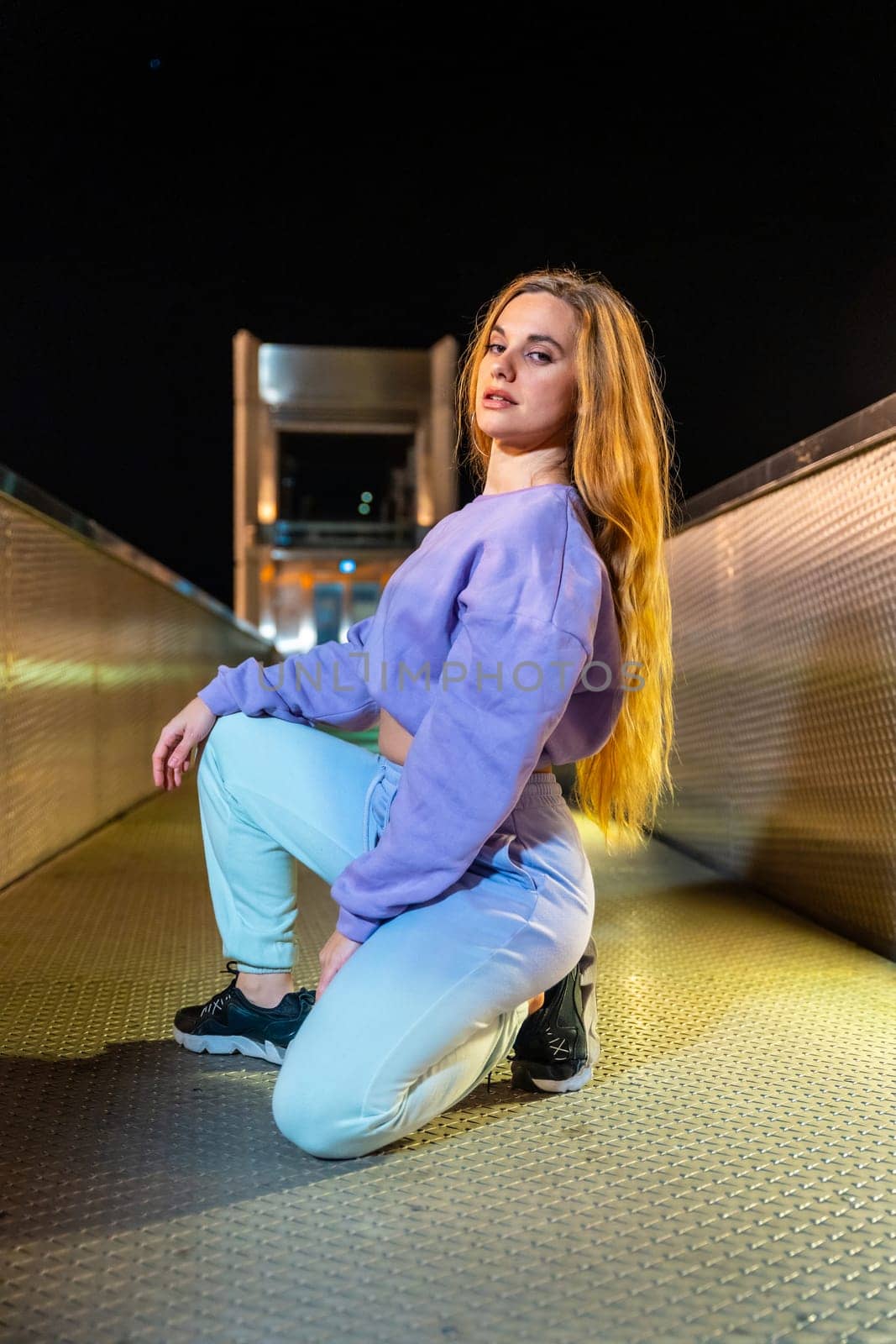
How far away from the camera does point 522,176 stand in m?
7.45

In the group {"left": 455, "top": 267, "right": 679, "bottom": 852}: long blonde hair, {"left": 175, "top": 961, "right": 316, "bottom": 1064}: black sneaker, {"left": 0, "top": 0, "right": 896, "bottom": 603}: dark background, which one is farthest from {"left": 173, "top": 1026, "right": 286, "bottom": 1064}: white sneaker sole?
{"left": 0, "top": 0, "right": 896, "bottom": 603}: dark background

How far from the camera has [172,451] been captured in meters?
31.0

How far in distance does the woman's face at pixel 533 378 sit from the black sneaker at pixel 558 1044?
71 centimetres

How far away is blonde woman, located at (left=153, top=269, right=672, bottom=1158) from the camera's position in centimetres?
107

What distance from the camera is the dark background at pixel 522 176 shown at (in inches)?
195

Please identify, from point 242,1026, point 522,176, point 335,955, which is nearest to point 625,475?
point 335,955

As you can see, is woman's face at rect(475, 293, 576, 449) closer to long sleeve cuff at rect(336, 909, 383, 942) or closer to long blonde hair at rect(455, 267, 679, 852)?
long blonde hair at rect(455, 267, 679, 852)

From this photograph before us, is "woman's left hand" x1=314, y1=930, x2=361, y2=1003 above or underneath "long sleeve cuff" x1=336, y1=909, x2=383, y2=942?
underneath

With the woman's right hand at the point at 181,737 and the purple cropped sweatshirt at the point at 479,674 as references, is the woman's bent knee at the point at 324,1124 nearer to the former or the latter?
the purple cropped sweatshirt at the point at 479,674

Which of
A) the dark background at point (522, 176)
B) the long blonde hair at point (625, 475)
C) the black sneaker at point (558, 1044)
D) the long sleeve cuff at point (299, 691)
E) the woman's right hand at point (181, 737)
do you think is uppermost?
the dark background at point (522, 176)

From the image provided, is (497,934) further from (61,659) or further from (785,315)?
(785,315)

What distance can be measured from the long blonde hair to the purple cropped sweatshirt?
1.8 inches

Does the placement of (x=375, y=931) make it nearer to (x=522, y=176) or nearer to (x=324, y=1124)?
(x=324, y=1124)

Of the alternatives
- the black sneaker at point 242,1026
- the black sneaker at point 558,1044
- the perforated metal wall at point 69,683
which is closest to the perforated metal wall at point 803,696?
the black sneaker at point 558,1044
